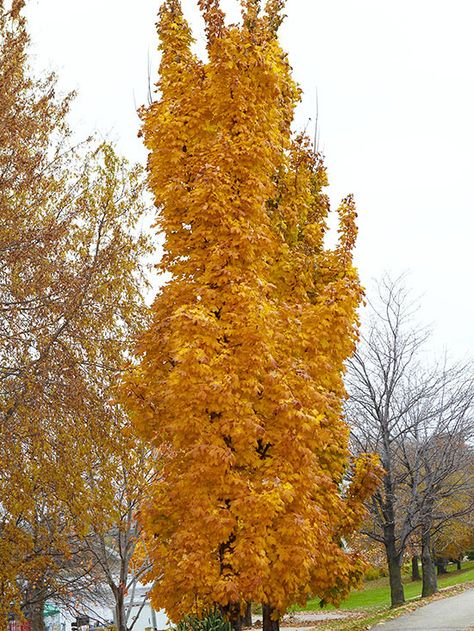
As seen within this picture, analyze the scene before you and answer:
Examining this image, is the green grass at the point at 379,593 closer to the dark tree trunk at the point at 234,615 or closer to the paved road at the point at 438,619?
the paved road at the point at 438,619

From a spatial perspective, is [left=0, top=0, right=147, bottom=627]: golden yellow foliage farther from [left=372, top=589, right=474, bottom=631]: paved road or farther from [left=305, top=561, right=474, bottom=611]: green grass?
[left=305, top=561, right=474, bottom=611]: green grass

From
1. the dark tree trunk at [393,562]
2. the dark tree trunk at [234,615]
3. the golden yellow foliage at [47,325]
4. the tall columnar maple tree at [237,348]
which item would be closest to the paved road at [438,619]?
the dark tree trunk at [393,562]

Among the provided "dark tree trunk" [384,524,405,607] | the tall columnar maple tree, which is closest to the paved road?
"dark tree trunk" [384,524,405,607]

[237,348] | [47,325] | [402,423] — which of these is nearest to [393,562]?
[402,423]

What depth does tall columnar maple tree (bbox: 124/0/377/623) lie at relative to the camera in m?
9.69

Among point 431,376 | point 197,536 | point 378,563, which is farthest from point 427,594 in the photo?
point 197,536

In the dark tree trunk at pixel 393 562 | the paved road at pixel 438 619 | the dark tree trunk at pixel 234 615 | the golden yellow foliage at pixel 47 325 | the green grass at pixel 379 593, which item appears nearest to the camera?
the golden yellow foliage at pixel 47 325

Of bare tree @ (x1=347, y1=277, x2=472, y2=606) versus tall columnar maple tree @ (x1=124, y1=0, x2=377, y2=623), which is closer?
tall columnar maple tree @ (x1=124, y1=0, x2=377, y2=623)

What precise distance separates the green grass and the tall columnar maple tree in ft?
71.3

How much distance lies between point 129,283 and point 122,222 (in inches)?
37.2

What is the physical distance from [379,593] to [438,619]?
27.1 m

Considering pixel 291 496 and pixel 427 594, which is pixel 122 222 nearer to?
pixel 291 496

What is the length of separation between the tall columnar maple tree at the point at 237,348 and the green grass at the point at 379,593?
21.7 meters

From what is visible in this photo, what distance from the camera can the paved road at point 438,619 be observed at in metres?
14.4
